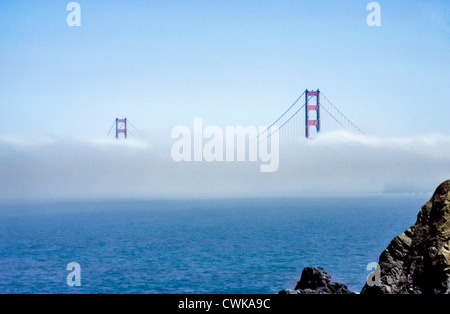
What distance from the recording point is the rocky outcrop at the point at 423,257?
7168 millimetres

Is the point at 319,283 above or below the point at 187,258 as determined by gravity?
above

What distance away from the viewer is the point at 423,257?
7547 millimetres

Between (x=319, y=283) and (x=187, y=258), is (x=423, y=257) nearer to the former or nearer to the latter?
(x=319, y=283)

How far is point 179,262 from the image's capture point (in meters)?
40.5

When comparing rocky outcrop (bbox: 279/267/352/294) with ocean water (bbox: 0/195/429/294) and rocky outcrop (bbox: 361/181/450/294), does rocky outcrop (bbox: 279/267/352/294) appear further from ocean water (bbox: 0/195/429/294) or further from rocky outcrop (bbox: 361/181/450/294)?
ocean water (bbox: 0/195/429/294)

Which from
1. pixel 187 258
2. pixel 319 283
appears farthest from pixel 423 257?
pixel 187 258

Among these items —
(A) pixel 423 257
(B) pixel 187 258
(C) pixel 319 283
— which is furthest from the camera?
(B) pixel 187 258

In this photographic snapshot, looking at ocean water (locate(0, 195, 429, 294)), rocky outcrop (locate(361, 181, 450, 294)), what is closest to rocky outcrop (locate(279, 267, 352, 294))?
rocky outcrop (locate(361, 181, 450, 294))

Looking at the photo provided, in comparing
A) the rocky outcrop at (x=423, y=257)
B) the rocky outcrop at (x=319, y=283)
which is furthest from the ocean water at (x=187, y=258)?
the rocky outcrop at (x=423, y=257)

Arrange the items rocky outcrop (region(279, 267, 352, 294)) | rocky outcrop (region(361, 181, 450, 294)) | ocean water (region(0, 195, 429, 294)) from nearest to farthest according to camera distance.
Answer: rocky outcrop (region(361, 181, 450, 294)) → rocky outcrop (region(279, 267, 352, 294)) → ocean water (region(0, 195, 429, 294))

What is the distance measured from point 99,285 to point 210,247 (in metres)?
19.5

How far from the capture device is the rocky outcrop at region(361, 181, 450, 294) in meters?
7.17
